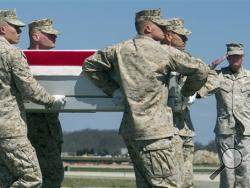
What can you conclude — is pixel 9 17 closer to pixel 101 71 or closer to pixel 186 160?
pixel 101 71

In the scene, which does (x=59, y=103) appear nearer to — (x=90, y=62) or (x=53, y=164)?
(x=90, y=62)

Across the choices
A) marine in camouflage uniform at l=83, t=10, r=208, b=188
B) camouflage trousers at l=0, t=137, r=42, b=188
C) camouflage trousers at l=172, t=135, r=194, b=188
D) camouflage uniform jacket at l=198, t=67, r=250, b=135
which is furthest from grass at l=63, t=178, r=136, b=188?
marine in camouflage uniform at l=83, t=10, r=208, b=188

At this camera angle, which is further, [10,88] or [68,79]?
[68,79]

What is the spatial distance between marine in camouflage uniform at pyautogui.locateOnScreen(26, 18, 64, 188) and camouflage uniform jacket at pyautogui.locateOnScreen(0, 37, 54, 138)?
4.68 ft

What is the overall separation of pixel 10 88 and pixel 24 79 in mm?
207

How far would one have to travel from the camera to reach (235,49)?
13.7 m

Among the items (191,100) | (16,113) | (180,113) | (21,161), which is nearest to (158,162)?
(21,161)

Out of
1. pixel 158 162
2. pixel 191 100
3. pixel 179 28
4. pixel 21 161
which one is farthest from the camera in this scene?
pixel 179 28

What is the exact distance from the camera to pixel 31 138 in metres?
11.6

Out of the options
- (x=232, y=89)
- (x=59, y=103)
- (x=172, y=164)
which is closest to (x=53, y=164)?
(x=59, y=103)

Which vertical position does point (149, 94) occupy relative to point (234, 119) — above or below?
above

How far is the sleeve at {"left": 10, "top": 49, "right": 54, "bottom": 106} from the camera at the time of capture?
995cm

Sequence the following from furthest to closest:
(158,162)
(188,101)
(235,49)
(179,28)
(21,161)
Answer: (235,49), (179,28), (188,101), (21,161), (158,162)

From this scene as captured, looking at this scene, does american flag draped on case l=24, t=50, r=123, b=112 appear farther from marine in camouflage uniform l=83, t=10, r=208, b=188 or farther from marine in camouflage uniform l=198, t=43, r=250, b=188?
marine in camouflage uniform l=198, t=43, r=250, b=188
